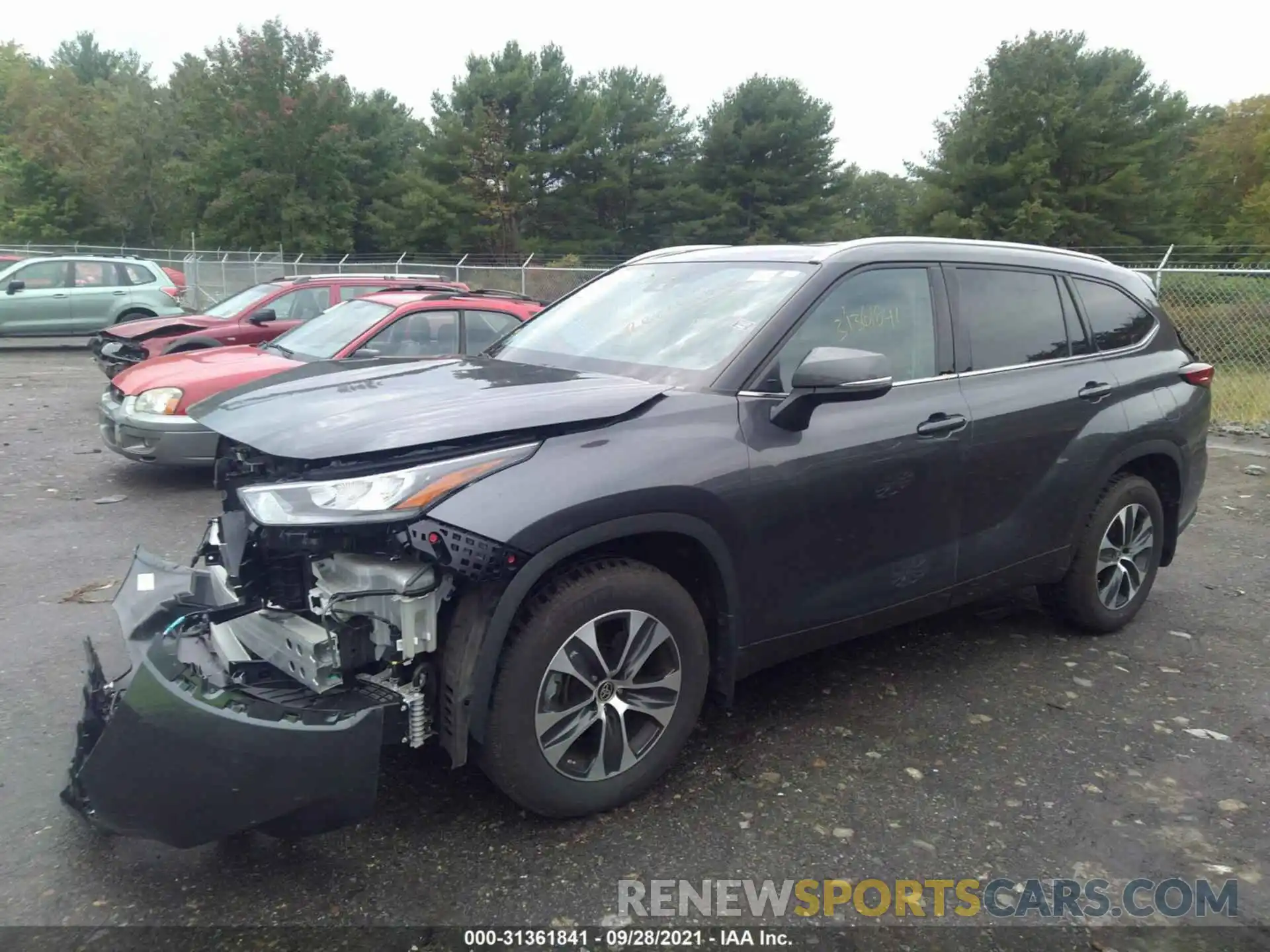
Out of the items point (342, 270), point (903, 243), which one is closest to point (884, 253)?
point (903, 243)

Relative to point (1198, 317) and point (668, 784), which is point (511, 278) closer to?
point (1198, 317)

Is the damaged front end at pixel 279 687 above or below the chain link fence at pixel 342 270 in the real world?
below

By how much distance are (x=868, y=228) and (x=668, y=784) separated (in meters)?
43.4

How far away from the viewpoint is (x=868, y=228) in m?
43.6

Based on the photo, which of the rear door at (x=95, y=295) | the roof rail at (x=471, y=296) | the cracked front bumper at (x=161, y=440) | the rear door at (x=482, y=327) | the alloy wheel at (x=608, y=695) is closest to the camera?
the alloy wheel at (x=608, y=695)

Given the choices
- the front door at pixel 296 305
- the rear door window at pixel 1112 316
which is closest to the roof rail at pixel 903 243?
the rear door window at pixel 1112 316

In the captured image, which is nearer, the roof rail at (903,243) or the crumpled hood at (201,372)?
the roof rail at (903,243)

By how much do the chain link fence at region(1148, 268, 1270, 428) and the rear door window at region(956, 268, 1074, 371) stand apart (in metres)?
8.35

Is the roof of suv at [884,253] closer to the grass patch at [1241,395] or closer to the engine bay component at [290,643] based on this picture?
the engine bay component at [290,643]

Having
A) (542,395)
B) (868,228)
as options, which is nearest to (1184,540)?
(542,395)

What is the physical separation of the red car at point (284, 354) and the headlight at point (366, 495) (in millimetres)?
3555

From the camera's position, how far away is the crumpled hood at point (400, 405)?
275 cm

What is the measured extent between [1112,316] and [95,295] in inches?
700

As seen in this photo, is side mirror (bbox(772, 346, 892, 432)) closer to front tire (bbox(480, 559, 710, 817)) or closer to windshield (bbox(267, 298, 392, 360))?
front tire (bbox(480, 559, 710, 817))
